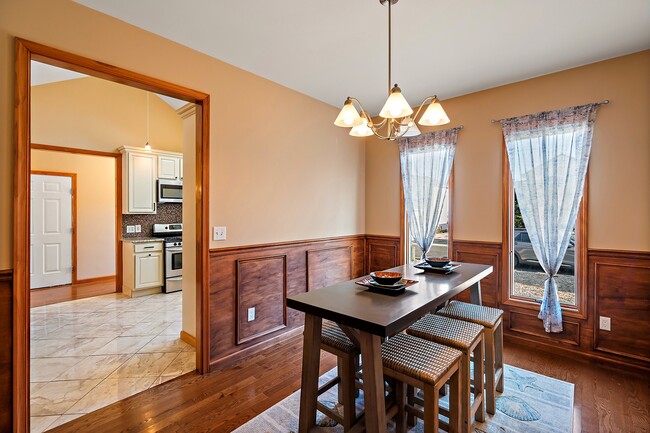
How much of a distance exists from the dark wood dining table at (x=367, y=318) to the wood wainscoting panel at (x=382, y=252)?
190cm

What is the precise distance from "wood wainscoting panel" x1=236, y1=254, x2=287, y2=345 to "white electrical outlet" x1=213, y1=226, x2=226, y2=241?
29 centimetres

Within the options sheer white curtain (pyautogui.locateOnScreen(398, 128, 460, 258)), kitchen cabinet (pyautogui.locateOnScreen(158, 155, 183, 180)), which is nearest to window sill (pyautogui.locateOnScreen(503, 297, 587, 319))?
sheer white curtain (pyautogui.locateOnScreen(398, 128, 460, 258))

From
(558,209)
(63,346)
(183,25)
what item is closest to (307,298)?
(183,25)

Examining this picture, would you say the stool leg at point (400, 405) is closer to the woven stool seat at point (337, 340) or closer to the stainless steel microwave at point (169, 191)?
the woven stool seat at point (337, 340)

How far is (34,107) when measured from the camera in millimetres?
4496

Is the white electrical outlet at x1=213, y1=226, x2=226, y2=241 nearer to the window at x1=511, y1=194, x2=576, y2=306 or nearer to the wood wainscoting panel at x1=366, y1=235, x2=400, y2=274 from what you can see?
the wood wainscoting panel at x1=366, y1=235, x2=400, y2=274

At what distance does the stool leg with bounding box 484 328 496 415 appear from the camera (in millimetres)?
1966

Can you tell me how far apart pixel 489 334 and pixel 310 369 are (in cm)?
122

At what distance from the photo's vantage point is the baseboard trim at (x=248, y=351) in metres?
2.60

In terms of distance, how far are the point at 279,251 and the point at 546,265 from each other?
2627 mm

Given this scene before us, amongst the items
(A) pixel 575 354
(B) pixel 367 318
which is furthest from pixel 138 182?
(A) pixel 575 354

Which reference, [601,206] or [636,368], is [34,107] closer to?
[601,206]

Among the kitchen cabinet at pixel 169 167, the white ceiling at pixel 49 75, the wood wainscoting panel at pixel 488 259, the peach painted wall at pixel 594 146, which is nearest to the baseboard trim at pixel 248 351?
the wood wainscoting panel at pixel 488 259

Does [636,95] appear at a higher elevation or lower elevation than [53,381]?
higher
